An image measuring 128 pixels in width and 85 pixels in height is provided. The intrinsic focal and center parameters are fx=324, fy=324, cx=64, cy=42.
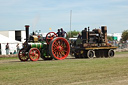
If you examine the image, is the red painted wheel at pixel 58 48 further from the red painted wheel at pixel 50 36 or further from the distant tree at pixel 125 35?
the distant tree at pixel 125 35

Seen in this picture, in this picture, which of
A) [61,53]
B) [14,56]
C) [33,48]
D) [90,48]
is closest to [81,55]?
[90,48]

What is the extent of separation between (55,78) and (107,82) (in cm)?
210

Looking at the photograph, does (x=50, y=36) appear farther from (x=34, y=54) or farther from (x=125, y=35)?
(x=125, y=35)

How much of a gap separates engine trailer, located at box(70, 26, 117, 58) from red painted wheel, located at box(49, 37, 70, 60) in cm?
176

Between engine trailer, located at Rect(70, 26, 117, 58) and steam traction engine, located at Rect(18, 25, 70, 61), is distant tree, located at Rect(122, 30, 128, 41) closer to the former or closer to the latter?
engine trailer, located at Rect(70, 26, 117, 58)

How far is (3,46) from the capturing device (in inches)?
1364

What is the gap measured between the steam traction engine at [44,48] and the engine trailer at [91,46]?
6.12 feet

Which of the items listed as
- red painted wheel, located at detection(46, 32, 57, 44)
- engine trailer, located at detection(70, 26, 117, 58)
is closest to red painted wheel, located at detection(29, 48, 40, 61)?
red painted wheel, located at detection(46, 32, 57, 44)

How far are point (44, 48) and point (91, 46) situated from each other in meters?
3.96

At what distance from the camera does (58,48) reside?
882 inches

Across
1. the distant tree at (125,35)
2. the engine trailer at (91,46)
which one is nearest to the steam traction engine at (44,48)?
the engine trailer at (91,46)

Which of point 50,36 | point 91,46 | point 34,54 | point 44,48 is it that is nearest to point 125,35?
point 91,46

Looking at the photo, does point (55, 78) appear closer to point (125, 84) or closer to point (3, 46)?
point (125, 84)

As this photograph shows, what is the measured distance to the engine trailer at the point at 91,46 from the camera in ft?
79.8
